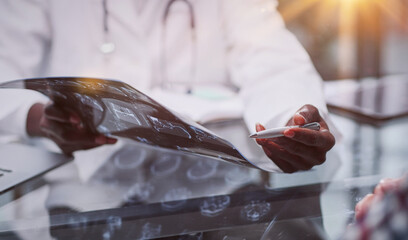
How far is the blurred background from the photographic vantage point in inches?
19.0

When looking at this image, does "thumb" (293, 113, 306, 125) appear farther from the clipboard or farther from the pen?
the clipboard

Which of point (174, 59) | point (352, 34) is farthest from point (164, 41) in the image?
point (352, 34)

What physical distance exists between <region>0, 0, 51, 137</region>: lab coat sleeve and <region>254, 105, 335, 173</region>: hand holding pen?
0.39 meters

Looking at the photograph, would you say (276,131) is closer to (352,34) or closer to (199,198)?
(199,198)

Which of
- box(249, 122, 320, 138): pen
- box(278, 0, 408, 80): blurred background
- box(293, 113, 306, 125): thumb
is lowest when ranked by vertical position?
box(249, 122, 320, 138): pen

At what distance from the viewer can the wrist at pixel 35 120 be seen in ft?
1.85

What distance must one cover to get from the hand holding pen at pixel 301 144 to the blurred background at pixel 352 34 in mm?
131

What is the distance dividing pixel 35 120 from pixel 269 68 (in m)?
0.40

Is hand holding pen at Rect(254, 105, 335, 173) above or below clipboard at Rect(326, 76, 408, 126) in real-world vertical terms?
above

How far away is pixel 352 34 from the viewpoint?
1.99 feet

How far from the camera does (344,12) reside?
53cm

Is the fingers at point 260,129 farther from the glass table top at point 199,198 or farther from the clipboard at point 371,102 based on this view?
the clipboard at point 371,102

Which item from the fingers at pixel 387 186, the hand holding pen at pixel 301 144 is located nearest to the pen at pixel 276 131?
the hand holding pen at pixel 301 144

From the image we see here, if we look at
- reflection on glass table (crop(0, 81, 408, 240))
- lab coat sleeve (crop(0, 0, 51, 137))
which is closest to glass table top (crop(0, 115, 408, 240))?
reflection on glass table (crop(0, 81, 408, 240))
